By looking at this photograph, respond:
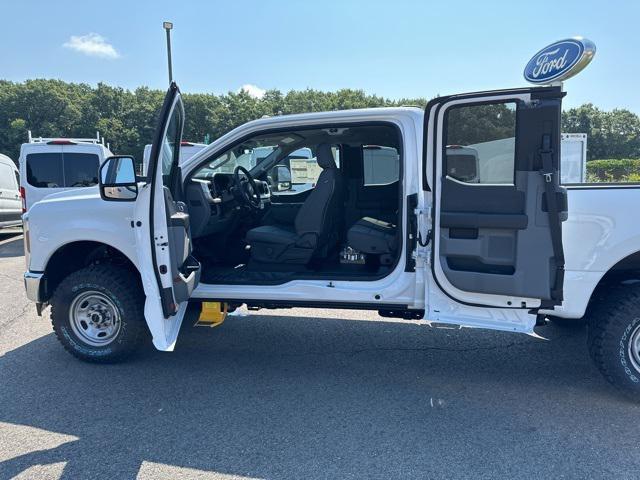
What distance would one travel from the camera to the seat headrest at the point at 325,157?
398 centimetres

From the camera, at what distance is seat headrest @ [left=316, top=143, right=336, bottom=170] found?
3.98m

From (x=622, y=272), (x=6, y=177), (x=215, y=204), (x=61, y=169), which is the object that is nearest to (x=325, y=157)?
(x=215, y=204)

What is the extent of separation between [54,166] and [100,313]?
7.02m

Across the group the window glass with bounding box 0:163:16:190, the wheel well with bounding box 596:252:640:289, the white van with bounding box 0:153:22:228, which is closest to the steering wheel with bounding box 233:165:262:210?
the wheel well with bounding box 596:252:640:289

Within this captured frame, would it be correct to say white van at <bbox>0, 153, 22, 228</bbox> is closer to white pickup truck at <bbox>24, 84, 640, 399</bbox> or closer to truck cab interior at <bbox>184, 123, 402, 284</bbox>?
white pickup truck at <bbox>24, 84, 640, 399</bbox>

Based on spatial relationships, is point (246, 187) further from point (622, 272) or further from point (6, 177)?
point (6, 177)

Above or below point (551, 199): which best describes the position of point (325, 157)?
above

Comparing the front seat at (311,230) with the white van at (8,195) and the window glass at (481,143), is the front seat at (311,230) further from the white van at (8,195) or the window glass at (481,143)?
the white van at (8,195)

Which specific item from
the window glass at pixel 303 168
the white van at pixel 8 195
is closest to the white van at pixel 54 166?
the white van at pixel 8 195

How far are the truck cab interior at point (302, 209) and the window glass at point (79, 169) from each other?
6260 mm

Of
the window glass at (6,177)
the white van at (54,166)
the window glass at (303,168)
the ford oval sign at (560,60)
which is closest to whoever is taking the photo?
the ford oval sign at (560,60)

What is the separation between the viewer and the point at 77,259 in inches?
165

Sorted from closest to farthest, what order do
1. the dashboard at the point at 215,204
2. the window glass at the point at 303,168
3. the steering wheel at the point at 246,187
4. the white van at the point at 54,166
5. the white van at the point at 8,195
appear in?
the dashboard at the point at 215,204 < the steering wheel at the point at 246,187 < the window glass at the point at 303,168 < the white van at the point at 54,166 < the white van at the point at 8,195

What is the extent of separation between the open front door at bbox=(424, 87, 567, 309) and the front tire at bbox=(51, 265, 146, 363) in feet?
7.75
